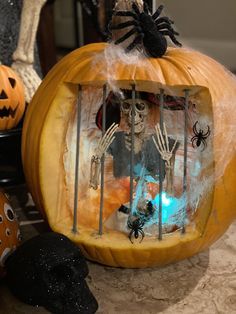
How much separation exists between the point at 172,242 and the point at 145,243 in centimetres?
4

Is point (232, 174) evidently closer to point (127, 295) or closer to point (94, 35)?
point (127, 295)

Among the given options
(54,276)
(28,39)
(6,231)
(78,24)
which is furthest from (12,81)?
(78,24)

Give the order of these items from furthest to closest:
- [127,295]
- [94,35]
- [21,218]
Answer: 1. [94,35]
2. [21,218]
3. [127,295]

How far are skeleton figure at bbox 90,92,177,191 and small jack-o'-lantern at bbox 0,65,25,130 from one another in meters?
0.27

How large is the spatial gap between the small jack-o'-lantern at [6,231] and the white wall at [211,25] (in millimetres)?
1570

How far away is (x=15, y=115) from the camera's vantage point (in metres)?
1.11

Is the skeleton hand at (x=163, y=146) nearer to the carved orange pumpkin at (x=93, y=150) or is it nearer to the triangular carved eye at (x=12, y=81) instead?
the carved orange pumpkin at (x=93, y=150)

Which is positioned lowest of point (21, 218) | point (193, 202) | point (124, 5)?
point (21, 218)

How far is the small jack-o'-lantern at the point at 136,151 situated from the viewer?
2.62ft

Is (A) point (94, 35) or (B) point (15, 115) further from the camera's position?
(A) point (94, 35)

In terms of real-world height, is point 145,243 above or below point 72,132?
below

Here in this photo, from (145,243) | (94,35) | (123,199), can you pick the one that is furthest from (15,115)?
(94,35)

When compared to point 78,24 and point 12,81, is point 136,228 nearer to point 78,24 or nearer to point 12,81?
point 12,81

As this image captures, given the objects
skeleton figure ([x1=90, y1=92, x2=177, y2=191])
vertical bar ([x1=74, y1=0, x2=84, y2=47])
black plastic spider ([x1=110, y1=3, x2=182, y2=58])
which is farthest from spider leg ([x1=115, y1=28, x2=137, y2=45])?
vertical bar ([x1=74, y1=0, x2=84, y2=47])
